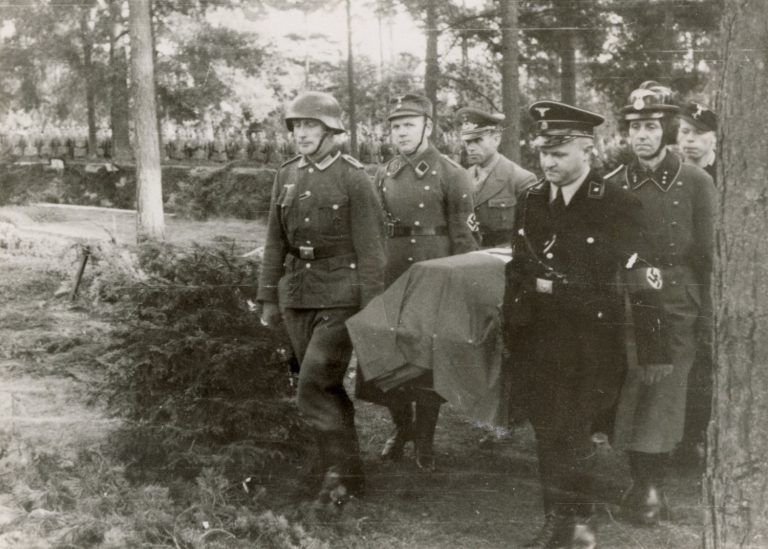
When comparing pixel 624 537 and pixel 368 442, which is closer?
pixel 624 537

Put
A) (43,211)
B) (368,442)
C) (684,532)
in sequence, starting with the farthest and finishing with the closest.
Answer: (43,211) < (368,442) < (684,532)

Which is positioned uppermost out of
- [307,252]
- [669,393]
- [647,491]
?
[307,252]

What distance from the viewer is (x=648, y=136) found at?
451cm

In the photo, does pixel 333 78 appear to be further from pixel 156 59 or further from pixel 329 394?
pixel 329 394

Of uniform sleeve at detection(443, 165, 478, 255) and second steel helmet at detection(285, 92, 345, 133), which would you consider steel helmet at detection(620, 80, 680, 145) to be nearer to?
uniform sleeve at detection(443, 165, 478, 255)

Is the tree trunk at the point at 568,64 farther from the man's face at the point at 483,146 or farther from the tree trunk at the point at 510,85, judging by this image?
the man's face at the point at 483,146

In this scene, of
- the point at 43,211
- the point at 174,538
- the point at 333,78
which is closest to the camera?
the point at 174,538

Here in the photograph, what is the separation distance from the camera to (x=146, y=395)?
4.85 meters

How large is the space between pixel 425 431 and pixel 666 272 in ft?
5.56

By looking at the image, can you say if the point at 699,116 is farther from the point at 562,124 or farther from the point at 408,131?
the point at 408,131

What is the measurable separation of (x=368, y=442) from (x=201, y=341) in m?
1.43

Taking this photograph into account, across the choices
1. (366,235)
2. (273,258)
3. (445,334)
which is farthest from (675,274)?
(273,258)

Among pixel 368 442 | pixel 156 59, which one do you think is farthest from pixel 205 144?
pixel 368 442

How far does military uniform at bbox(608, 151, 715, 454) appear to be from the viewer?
172 inches
